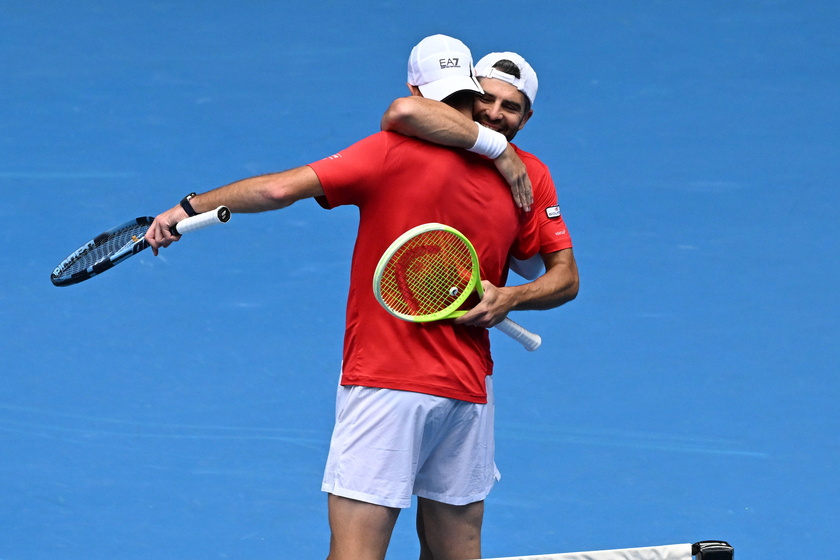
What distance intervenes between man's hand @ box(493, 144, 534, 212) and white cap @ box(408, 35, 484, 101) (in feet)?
0.67

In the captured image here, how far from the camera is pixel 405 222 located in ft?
11.3

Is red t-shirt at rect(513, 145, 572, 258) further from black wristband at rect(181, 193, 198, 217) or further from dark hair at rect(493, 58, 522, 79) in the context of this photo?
black wristband at rect(181, 193, 198, 217)

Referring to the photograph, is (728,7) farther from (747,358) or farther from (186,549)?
(186,549)

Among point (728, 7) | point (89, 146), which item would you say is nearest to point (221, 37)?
point (89, 146)

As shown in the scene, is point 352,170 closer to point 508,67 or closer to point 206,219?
point 206,219

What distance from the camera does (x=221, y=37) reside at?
852 centimetres

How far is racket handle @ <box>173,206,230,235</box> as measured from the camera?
11.1 ft

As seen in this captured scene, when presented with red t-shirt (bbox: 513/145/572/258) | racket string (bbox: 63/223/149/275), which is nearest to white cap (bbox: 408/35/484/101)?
red t-shirt (bbox: 513/145/572/258)

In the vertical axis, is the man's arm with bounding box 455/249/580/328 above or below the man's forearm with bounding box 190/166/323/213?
below

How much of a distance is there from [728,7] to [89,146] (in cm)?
429

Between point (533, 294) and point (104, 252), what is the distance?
4.78 ft

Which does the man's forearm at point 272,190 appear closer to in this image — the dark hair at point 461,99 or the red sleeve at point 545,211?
the dark hair at point 461,99

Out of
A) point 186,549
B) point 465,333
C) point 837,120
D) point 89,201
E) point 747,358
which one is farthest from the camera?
point 837,120

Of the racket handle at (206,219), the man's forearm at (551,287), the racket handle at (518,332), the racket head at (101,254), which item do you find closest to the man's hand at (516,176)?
the man's forearm at (551,287)
